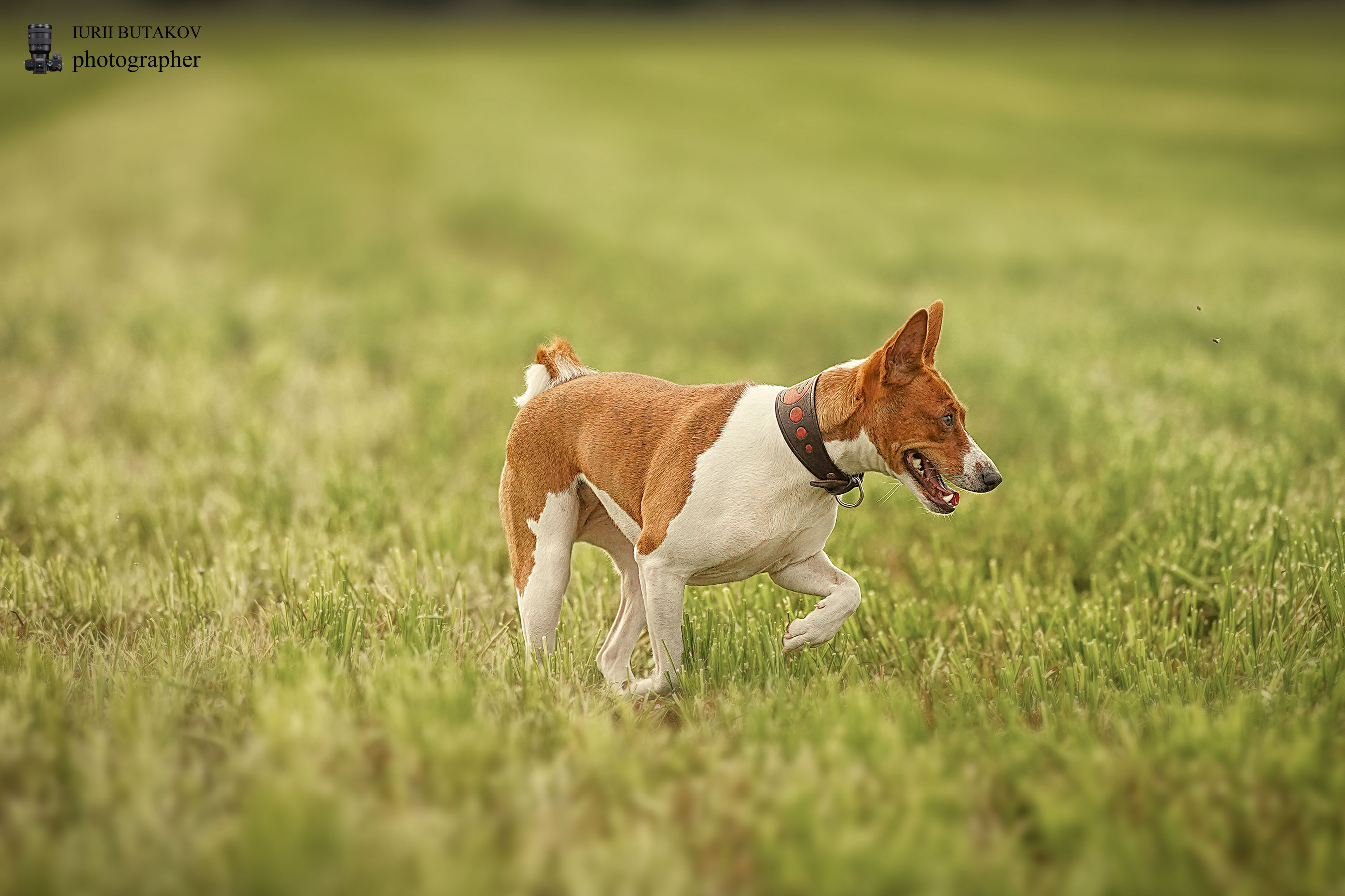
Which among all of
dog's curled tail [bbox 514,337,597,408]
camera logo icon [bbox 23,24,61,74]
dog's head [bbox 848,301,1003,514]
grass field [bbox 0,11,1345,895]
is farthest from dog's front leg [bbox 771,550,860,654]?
camera logo icon [bbox 23,24,61,74]

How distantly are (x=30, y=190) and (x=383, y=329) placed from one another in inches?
539

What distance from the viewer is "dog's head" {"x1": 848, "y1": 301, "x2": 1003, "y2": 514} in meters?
2.98

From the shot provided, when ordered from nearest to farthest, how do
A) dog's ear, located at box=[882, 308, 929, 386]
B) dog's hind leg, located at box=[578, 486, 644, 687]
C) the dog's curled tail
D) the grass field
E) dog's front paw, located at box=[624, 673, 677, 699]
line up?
the grass field
dog's ear, located at box=[882, 308, 929, 386]
dog's front paw, located at box=[624, 673, 677, 699]
dog's hind leg, located at box=[578, 486, 644, 687]
the dog's curled tail

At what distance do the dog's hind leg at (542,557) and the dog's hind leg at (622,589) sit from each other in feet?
0.49

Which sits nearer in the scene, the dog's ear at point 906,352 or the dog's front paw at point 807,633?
the dog's ear at point 906,352

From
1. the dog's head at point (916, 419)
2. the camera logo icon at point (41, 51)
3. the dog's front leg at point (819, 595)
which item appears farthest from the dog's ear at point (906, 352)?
the camera logo icon at point (41, 51)

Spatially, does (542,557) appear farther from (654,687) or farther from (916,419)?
(916,419)

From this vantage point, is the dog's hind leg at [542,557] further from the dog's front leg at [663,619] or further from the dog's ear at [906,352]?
the dog's ear at [906,352]

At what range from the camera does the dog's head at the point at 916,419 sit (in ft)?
9.78

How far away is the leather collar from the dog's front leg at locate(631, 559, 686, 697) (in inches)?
23.1

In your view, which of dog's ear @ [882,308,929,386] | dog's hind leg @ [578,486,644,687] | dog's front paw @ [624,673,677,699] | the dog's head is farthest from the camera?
dog's hind leg @ [578,486,644,687]

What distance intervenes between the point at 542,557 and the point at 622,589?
16.7 inches

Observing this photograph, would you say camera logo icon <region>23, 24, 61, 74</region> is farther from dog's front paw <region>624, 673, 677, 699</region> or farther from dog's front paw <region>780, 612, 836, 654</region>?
dog's front paw <region>780, 612, 836, 654</region>

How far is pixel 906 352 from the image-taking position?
9.71 feet
